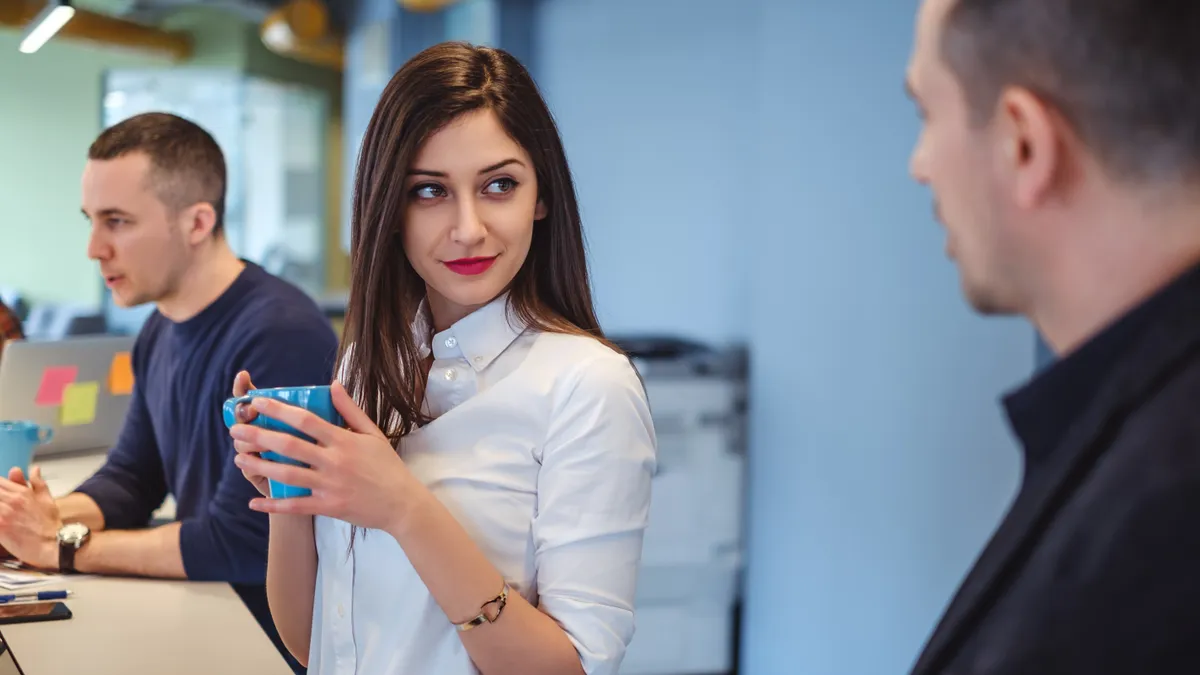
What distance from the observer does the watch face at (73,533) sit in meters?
1.69

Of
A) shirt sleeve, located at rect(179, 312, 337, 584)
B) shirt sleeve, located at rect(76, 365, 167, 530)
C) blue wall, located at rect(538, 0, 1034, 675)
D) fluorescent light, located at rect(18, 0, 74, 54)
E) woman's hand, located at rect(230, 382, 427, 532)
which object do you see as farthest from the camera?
fluorescent light, located at rect(18, 0, 74, 54)

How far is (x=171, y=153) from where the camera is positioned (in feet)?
6.84

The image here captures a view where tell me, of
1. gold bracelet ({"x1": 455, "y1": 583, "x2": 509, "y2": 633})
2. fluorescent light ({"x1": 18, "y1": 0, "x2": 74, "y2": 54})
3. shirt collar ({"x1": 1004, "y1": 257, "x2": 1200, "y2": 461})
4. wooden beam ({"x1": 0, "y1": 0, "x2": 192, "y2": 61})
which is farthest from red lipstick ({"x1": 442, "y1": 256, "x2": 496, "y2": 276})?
wooden beam ({"x1": 0, "y1": 0, "x2": 192, "y2": 61})

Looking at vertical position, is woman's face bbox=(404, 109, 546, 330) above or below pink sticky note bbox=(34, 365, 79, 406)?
above

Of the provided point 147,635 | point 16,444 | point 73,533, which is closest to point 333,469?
point 147,635

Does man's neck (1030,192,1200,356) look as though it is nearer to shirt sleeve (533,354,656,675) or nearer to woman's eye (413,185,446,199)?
shirt sleeve (533,354,656,675)

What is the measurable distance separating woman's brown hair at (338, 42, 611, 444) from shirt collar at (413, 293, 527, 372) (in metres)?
0.02

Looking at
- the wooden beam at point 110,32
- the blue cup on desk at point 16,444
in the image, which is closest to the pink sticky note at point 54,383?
the blue cup on desk at point 16,444

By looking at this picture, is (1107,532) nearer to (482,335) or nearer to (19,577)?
(482,335)

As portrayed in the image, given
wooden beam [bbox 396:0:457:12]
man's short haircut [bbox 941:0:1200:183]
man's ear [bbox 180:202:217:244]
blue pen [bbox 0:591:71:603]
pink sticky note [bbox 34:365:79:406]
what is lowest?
blue pen [bbox 0:591:71:603]

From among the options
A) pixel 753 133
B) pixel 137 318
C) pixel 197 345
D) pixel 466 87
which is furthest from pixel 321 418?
pixel 137 318

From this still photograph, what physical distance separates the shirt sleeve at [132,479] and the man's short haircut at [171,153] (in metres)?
0.40

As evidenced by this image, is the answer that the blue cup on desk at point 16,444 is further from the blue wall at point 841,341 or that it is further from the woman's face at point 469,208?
the blue wall at point 841,341

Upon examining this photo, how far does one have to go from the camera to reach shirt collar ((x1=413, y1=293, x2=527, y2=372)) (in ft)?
4.09
